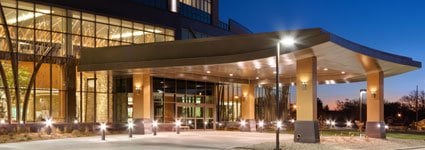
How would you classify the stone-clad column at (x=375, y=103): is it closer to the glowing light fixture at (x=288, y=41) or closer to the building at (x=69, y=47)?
the glowing light fixture at (x=288, y=41)

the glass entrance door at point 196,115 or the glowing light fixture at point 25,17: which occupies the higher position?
the glowing light fixture at point 25,17

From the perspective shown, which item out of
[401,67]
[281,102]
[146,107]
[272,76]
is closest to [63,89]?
[146,107]

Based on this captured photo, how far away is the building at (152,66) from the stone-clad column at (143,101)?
2.6 inches

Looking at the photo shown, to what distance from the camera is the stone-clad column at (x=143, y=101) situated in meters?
39.2

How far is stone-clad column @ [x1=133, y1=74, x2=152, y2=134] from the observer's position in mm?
39156

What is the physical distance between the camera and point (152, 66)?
34312 millimetres

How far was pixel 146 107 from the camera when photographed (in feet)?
130

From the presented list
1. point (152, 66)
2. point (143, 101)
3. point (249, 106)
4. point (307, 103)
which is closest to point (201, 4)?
point (249, 106)

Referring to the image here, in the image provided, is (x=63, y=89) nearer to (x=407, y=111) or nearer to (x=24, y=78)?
(x=24, y=78)

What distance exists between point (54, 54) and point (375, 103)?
20.9 meters

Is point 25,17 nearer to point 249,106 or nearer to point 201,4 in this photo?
point 249,106

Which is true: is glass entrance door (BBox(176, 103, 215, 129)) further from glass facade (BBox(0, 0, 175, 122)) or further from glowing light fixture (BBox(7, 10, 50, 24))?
glowing light fixture (BBox(7, 10, 50, 24))

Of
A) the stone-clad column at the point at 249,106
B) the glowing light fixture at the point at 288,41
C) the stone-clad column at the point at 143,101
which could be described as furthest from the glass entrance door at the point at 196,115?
the glowing light fixture at the point at 288,41

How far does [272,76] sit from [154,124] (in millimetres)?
9980
